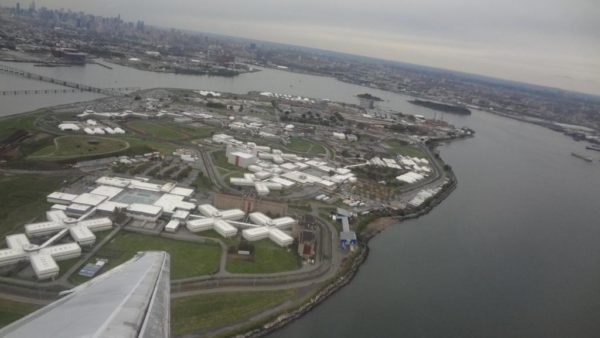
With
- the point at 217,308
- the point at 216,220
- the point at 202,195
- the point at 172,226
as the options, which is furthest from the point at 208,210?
the point at 217,308

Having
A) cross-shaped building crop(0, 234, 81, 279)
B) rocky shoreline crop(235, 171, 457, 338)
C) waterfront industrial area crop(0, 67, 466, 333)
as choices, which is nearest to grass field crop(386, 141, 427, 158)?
waterfront industrial area crop(0, 67, 466, 333)

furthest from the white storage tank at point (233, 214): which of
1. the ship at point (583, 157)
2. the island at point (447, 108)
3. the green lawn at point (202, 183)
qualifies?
the island at point (447, 108)

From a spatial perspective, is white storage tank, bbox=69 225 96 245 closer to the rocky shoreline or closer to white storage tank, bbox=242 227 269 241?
white storage tank, bbox=242 227 269 241

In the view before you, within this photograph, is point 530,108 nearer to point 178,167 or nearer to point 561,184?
point 561,184

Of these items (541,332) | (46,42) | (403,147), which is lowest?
(541,332)

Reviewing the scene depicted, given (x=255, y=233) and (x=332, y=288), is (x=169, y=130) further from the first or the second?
(x=332, y=288)

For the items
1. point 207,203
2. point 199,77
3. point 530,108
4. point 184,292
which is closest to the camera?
point 184,292

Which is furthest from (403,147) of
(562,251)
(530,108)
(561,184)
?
(530,108)

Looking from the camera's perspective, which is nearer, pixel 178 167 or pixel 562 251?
pixel 562 251
